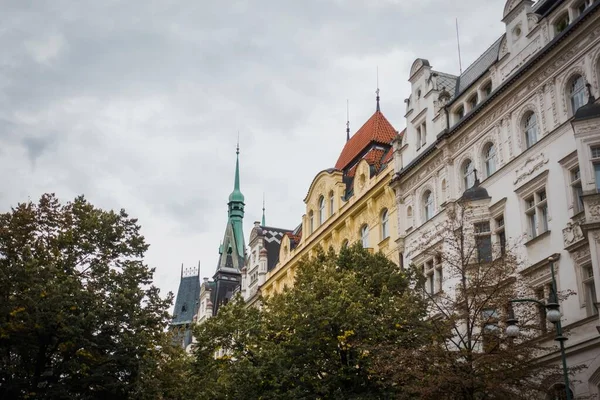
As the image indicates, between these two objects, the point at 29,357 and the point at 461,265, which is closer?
the point at 461,265

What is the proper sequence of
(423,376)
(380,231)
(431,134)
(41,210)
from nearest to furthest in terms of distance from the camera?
1. (423,376)
2. (41,210)
3. (431,134)
4. (380,231)

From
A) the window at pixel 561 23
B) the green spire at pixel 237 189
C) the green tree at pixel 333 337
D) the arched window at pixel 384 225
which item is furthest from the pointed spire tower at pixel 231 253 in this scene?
the window at pixel 561 23

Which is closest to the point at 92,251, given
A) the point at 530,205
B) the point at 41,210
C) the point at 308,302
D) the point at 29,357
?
the point at 41,210

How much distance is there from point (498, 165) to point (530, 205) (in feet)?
8.91

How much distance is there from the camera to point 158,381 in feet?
105

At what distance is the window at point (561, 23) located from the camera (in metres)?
30.8

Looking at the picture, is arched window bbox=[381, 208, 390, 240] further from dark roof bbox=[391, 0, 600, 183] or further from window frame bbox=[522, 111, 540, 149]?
window frame bbox=[522, 111, 540, 149]

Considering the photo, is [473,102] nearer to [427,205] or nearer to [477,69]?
[477,69]

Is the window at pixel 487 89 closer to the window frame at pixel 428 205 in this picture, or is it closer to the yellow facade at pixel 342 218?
the window frame at pixel 428 205

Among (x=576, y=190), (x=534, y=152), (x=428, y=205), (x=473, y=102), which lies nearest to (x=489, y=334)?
(x=576, y=190)

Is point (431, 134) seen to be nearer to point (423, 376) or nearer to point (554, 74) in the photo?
point (554, 74)

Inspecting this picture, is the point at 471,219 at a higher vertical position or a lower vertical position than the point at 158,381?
higher

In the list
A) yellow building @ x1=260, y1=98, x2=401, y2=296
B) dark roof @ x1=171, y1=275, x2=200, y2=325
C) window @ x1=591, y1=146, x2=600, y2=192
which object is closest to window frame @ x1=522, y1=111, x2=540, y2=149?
window @ x1=591, y1=146, x2=600, y2=192

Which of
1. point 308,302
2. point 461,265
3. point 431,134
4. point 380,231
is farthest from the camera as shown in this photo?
point 380,231
